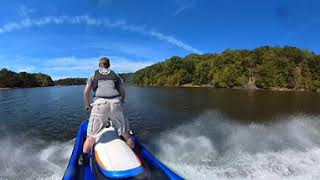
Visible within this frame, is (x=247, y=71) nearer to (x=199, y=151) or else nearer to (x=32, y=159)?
(x=199, y=151)

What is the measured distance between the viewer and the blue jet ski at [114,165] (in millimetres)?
4852

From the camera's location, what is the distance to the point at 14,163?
8664 millimetres

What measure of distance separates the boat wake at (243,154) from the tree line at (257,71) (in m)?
90.4

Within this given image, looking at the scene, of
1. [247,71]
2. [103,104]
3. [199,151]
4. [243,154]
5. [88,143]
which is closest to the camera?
[103,104]

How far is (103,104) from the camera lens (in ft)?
18.8

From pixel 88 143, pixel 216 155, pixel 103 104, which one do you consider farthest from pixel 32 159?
pixel 216 155

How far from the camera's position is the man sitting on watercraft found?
18.9 feet

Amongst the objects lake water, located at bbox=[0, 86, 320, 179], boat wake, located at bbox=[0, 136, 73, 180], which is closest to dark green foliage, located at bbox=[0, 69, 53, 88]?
lake water, located at bbox=[0, 86, 320, 179]

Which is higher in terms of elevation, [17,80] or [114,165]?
[17,80]

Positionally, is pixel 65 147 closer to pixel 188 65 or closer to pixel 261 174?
pixel 261 174

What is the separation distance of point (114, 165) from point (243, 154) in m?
6.06

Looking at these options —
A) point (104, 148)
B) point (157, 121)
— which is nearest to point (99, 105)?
point (104, 148)

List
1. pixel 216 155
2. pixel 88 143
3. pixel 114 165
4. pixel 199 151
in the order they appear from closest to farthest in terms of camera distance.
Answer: pixel 114 165 → pixel 88 143 → pixel 216 155 → pixel 199 151

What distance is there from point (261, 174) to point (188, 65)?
135526 millimetres
